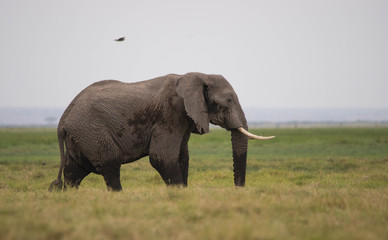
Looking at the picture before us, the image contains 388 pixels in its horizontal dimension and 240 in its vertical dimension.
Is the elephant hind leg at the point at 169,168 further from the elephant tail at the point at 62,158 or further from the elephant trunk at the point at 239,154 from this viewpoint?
the elephant tail at the point at 62,158

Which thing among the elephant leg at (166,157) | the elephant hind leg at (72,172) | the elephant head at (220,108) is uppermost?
the elephant head at (220,108)

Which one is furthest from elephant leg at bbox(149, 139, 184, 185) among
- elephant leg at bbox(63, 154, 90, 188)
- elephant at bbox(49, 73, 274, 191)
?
elephant leg at bbox(63, 154, 90, 188)

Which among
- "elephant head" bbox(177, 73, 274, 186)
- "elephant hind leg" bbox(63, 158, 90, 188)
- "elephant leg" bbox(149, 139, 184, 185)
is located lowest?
"elephant hind leg" bbox(63, 158, 90, 188)

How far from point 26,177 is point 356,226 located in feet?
32.5

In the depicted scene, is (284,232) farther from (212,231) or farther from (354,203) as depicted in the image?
(354,203)

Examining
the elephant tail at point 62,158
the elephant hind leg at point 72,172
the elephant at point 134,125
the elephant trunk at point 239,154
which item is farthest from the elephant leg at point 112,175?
the elephant trunk at point 239,154

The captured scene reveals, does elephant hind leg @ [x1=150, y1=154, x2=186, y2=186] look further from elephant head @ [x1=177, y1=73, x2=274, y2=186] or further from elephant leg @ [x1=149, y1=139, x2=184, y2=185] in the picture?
elephant head @ [x1=177, y1=73, x2=274, y2=186]

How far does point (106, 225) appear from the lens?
217 inches

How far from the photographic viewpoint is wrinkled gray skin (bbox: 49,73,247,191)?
896 centimetres

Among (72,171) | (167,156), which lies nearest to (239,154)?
(167,156)

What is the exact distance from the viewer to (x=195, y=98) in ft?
30.3

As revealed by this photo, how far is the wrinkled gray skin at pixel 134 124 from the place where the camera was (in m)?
8.96

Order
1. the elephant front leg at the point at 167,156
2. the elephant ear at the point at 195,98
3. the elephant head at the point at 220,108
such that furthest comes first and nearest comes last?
1. the elephant head at the point at 220,108
2. the elephant ear at the point at 195,98
3. the elephant front leg at the point at 167,156

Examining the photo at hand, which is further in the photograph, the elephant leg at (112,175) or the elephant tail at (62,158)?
the elephant tail at (62,158)
